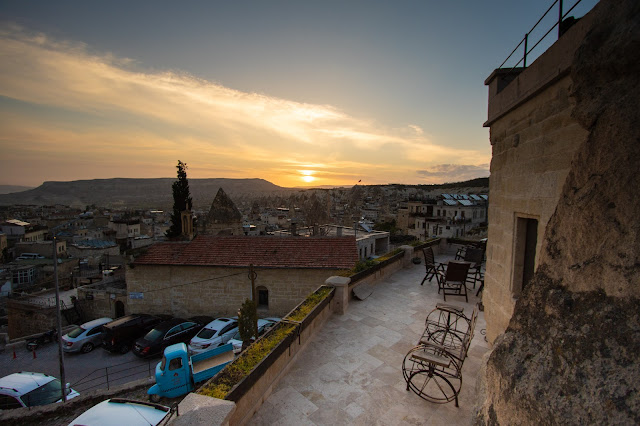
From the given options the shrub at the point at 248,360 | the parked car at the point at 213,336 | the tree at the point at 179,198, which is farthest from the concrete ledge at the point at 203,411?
the tree at the point at 179,198

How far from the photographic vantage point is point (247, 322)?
39.9 ft

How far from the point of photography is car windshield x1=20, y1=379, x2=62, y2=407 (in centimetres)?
1052

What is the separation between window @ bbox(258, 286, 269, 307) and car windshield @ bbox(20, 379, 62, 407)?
27.9ft

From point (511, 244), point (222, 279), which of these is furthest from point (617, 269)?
point (222, 279)

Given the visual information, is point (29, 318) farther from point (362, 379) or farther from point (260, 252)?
point (362, 379)

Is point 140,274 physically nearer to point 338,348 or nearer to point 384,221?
point 338,348

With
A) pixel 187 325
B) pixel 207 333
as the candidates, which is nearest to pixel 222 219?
pixel 187 325

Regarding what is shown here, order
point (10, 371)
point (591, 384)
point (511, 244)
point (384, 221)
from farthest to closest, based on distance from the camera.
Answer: point (384, 221), point (10, 371), point (511, 244), point (591, 384)

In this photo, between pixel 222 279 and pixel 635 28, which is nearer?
pixel 635 28

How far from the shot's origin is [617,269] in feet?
6.40

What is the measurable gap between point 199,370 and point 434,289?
8.79 metres

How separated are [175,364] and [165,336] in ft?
16.9

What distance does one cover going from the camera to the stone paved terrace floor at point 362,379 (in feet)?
13.4

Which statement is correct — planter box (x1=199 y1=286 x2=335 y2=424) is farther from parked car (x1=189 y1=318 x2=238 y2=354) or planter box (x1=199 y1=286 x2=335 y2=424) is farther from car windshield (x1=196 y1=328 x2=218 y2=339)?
car windshield (x1=196 y1=328 x2=218 y2=339)
